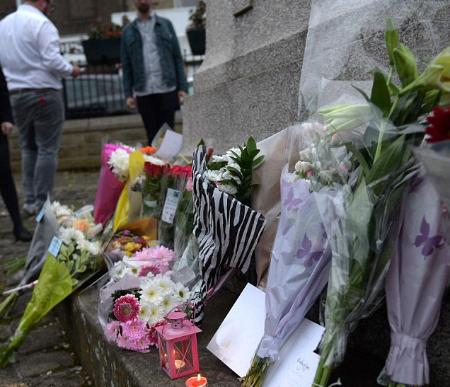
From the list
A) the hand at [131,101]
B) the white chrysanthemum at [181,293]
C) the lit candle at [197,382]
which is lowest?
the lit candle at [197,382]

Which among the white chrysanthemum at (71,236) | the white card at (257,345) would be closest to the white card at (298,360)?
the white card at (257,345)

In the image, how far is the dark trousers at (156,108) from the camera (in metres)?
5.43

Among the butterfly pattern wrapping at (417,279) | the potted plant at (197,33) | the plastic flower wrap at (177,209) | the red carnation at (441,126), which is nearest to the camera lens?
the red carnation at (441,126)

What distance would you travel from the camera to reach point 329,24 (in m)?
1.74

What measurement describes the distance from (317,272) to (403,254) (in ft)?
0.84

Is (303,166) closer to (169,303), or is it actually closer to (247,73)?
(169,303)

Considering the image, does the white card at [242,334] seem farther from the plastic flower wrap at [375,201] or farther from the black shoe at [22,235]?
the black shoe at [22,235]

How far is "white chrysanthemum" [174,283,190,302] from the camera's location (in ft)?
6.70

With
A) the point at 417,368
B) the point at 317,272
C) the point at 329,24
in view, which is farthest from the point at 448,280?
the point at 329,24

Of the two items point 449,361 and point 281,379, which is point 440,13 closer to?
point 449,361

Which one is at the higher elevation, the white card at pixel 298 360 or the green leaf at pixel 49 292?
the white card at pixel 298 360

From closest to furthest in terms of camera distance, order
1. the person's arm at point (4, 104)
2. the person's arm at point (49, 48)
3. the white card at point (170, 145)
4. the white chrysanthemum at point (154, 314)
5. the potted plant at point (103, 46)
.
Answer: the white chrysanthemum at point (154, 314), the white card at point (170, 145), the person's arm at point (4, 104), the person's arm at point (49, 48), the potted plant at point (103, 46)

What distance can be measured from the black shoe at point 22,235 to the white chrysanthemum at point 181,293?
3.17m

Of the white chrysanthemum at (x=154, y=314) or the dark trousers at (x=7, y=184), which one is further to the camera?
the dark trousers at (x=7, y=184)
